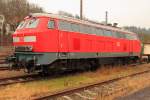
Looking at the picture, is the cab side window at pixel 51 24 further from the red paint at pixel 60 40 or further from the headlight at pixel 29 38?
the headlight at pixel 29 38

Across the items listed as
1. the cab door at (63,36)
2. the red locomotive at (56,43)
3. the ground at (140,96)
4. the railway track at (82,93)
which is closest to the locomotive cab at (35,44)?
the red locomotive at (56,43)

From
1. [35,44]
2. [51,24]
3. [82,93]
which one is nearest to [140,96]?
[82,93]

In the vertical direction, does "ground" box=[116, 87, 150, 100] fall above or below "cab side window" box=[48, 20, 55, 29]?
below

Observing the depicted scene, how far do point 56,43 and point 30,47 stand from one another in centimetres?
132

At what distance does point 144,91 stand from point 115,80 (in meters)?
3.97

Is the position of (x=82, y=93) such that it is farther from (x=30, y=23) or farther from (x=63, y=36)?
(x=30, y=23)

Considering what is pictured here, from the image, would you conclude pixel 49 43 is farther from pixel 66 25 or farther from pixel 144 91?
pixel 144 91

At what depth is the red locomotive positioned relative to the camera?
16266 mm

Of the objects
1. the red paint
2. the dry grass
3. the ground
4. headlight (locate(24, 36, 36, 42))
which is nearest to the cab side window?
the red paint

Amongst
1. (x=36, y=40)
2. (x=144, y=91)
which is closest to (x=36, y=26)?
(x=36, y=40)

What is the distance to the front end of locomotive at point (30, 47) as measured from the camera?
16.1 metres

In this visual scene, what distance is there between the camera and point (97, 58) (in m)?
21.2

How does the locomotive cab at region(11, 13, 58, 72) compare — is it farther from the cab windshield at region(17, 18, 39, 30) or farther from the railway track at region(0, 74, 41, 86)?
the railway track at region(0, 74, 41, 86)

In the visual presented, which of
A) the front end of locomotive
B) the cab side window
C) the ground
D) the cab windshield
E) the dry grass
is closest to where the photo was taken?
the ground
